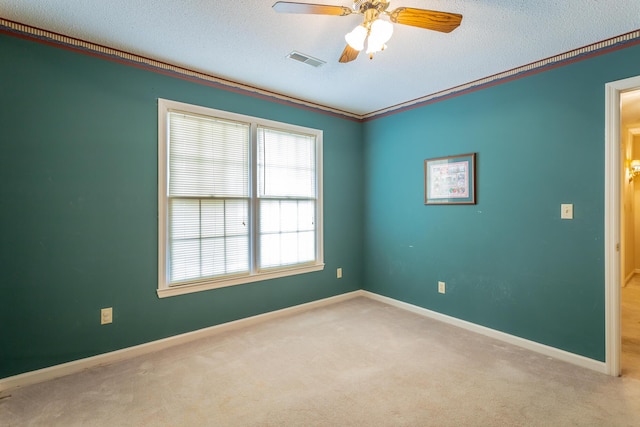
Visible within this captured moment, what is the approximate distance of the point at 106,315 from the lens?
8.49 ft

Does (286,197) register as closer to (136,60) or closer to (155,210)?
(155,210)

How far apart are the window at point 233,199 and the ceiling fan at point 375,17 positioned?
1774 mm

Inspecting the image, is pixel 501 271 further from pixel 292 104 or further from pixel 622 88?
pixel 292 104

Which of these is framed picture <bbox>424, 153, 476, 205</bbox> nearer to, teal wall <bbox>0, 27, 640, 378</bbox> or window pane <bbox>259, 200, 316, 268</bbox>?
teal wall <bbox>0, 27, 640, 378</bbox>

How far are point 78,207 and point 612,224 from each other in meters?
4.15

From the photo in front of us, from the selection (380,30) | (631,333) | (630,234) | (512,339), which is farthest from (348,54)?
(630,234)

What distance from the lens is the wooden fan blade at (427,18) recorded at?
1644 mm

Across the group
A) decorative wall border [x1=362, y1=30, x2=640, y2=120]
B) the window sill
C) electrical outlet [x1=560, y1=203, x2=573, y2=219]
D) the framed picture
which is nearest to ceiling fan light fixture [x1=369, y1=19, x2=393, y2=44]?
decorative wall border [x1=362, y1=30, x2=640, y2=120]

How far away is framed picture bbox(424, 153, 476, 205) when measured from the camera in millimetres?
3264

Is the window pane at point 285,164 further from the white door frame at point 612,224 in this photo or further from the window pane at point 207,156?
the white door frame at point 612,224

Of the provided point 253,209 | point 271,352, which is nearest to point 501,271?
point 271,352

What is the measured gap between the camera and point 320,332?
10.5 ft

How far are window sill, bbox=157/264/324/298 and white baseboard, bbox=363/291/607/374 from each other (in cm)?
122

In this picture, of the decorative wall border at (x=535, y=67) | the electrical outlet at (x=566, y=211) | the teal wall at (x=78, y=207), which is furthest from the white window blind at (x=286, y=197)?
the electrical outlet at (x=566, y=211)
